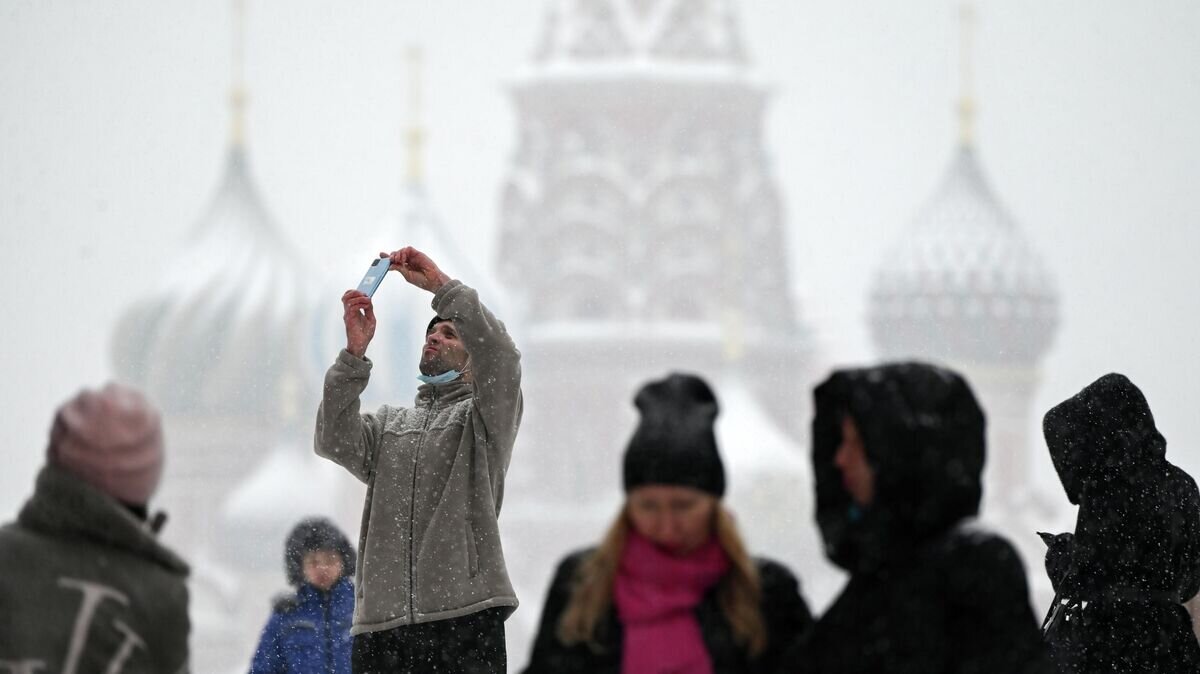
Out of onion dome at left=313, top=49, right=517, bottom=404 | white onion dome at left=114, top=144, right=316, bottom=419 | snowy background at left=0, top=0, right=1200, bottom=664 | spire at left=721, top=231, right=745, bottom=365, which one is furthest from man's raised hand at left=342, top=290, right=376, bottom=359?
white onion dome at left=114, top=144, right=316, bottom=419

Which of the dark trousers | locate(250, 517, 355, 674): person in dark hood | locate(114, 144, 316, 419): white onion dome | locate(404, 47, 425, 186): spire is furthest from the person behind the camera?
locate(404, 47, 425, 186): spire

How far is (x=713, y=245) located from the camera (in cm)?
6075

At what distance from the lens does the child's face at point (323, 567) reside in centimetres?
471

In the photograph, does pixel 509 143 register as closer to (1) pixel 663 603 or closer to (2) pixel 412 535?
(2) pixel 412 535

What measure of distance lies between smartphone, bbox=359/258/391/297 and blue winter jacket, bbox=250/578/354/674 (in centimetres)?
90

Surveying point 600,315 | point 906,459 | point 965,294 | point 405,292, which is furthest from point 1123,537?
point 965,294

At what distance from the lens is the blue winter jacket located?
472 centimetres

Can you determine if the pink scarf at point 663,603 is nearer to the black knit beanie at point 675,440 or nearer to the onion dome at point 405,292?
the black knit beanie at point 675,440

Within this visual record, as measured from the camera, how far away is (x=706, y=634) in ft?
9.57

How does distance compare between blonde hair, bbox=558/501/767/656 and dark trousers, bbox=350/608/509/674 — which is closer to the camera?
blonde hair, bbox=558/501/767/656

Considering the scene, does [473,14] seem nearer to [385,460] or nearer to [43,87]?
[43,87]

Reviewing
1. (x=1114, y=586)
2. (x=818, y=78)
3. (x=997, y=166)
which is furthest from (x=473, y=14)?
(x=1114, y=586)

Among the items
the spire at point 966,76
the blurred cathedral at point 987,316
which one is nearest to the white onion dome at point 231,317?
the blurred cathedral at point 987,316

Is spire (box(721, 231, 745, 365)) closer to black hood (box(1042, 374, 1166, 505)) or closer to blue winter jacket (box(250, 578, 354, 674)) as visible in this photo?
blue winter jacket (box(250, 578, 354, 674))
